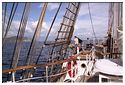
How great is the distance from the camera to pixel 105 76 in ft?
6.82

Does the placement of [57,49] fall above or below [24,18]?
below

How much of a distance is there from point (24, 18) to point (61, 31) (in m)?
1.22

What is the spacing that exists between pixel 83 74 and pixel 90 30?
704 millimetres

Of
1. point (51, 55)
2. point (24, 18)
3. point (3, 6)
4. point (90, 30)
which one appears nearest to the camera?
point (3, 6)

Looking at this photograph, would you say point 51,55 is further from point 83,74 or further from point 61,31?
point 83,74

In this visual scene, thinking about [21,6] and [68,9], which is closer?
[21,6]

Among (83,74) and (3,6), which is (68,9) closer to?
(83,74)

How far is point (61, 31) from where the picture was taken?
3639mm

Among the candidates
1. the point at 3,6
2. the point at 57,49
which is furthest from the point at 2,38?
the point at 57,49

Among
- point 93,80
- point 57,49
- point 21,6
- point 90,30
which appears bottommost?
point 93,80

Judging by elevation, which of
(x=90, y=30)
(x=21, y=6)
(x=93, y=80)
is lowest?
(x=93, y=80)

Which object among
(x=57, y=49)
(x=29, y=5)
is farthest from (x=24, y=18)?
(x=57, y=49)

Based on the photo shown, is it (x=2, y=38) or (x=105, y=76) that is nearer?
(x=105, y=76)

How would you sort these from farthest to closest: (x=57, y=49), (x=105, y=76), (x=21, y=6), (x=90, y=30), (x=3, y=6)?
(x=57, y=49) < (x=90, y=30) < (x=21, y=6) < (x=3, y=6) < (x=105, y=76)
